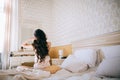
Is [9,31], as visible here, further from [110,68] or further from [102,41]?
[110,68]

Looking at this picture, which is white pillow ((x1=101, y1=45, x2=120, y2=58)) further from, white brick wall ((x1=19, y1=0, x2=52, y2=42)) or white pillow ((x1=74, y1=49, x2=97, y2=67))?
white brick wall ((x1=19, y1=0, x2=52, y2=42))

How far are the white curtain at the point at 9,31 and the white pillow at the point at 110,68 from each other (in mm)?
3107

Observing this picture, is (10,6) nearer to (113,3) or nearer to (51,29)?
(51,29)

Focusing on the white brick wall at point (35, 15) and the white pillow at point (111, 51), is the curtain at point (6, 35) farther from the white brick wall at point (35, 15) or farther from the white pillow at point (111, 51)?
the white pillow at point (111, 51)

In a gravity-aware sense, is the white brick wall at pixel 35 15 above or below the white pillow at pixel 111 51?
above

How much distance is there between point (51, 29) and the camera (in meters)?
4.87

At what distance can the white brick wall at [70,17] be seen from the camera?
2473mm

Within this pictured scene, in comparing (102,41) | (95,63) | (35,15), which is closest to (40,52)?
(95,63)

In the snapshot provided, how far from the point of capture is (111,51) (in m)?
2.14

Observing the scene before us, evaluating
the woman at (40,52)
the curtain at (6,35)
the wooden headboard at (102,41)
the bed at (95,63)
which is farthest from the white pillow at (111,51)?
the curtain at (6,35)

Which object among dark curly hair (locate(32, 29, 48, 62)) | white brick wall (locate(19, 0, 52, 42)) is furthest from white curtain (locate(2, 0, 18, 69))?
dark curly hair (locate(32, 29, 48, 62))

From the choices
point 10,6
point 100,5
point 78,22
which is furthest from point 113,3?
point 10,6

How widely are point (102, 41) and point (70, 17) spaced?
1.46 m

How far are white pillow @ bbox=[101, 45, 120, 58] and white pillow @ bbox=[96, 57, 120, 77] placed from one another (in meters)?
0.36
